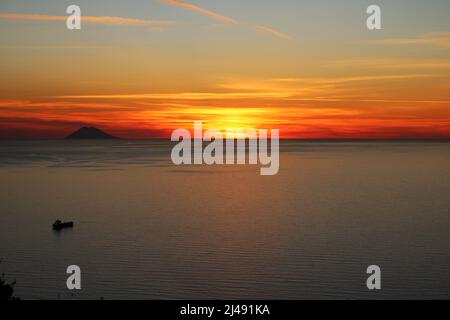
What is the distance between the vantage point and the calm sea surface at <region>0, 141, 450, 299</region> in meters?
21.1

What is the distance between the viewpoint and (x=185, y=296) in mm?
19953

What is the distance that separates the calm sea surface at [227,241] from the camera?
21078 mm

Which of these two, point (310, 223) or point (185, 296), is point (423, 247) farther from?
point (185, 296)

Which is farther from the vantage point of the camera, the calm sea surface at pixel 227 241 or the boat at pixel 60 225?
the boat at pixel 60 225

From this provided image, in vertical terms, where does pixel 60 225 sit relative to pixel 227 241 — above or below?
above

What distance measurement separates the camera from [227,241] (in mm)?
28547

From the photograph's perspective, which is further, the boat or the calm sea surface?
the boat

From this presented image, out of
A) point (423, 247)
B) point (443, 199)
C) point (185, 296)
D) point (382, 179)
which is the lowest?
point (185, 296)

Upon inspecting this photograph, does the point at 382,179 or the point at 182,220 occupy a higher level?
the point at 382,179

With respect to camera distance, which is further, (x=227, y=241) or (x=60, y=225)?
(x=60, y=225)

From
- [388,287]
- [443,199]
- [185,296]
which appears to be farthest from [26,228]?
[443,199]
